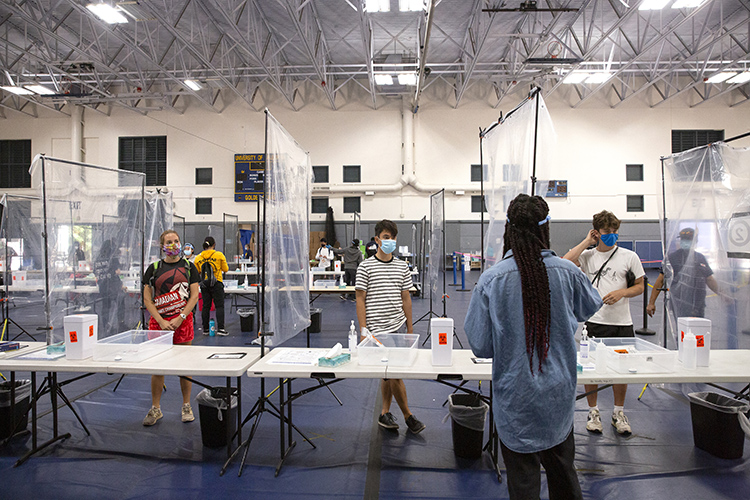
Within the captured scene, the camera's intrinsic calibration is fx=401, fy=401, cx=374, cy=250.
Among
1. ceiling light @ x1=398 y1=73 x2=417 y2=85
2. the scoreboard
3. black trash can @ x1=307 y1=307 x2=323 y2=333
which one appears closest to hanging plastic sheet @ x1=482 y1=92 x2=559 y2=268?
black trash can @ x1=307 y1=307 x2=323 y2=333

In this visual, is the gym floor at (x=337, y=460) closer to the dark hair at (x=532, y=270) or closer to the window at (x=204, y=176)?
the dark hair at (x=532, y=270)

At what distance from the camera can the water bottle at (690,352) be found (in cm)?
214

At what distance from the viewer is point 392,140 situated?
496 inches

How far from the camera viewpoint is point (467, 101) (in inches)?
492

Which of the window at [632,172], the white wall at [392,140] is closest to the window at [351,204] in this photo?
the white wall at [392,140]

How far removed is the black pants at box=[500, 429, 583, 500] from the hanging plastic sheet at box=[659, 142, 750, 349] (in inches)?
99.5

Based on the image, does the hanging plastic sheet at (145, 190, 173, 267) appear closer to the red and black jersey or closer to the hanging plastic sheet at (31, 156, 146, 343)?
the hanging plastic sheet at (31, 156, 146, 343)

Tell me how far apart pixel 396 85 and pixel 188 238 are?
26.6 ft

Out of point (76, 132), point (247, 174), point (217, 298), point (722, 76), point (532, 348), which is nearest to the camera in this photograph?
point (532, 348)

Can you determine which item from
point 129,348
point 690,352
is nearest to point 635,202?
point 690,352

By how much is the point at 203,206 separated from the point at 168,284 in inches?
433

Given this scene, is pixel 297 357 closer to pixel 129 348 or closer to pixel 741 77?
pixel 129 348

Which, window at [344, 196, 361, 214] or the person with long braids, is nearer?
the person with long braids

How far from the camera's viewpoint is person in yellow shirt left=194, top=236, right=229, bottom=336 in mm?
5328
